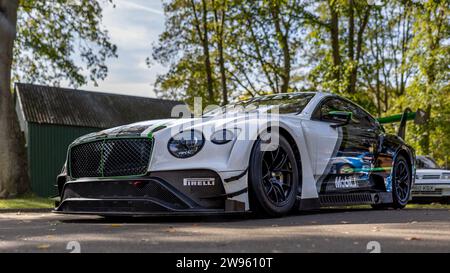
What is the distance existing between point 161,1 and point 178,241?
26.0 metres

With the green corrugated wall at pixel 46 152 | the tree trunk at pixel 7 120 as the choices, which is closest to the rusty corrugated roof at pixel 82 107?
the green corrugated wall at pixel 46 152

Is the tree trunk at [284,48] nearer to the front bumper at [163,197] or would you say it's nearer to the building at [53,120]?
the building at [53,120]

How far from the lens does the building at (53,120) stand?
28.8m

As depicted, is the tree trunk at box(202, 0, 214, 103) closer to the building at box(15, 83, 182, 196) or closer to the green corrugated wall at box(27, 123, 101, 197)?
the building at box(15, 83, 182, 196)

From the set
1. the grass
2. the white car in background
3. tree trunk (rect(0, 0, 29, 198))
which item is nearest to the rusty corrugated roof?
tree trunk (rect(0, 0, 29, 198))

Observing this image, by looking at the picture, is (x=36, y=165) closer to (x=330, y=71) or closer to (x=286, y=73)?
(x=286, y=73)

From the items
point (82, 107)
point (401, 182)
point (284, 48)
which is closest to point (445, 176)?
point (401, 182)

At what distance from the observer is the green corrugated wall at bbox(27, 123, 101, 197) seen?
2870 cm

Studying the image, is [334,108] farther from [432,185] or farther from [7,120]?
[7,120]

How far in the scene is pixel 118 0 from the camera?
20469 mm

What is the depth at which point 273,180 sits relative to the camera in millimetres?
6332

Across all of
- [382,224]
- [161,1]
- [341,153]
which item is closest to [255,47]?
[161,1]

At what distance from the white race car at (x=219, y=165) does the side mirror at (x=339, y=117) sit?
1 cm

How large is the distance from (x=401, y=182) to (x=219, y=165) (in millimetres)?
4280
